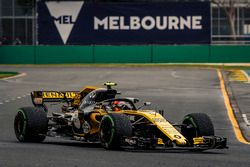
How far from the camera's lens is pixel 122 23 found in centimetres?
6944

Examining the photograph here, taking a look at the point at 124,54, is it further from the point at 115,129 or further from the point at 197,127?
the point at 115,129

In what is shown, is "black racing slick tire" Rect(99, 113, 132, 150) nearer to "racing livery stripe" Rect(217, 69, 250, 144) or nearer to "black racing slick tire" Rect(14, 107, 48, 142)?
"black racing slick tire" Rect(14, 107, 48, 142)

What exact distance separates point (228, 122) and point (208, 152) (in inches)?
320

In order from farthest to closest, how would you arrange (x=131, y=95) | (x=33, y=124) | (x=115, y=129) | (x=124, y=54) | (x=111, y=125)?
1. (x=124, y=54)
2. (x=131, y=95)
3. (x=33, y=124)
4. (x=111, y=125)
5. (x=115, y=129)

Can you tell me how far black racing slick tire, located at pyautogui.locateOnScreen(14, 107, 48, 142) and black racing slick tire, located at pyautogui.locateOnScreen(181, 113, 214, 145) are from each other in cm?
270

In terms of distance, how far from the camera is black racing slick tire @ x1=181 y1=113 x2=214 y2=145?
15.6 metres

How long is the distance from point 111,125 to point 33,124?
254 centimetres

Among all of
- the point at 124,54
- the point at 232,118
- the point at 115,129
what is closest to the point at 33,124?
the point at 115,129

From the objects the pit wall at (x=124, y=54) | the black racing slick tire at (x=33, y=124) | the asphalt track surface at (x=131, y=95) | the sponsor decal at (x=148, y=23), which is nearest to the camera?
the asphalt track surface at (x=131, y=95)

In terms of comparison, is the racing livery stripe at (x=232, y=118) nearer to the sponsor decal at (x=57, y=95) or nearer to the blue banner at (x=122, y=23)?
the sponsor decal at (x=57, y=95)

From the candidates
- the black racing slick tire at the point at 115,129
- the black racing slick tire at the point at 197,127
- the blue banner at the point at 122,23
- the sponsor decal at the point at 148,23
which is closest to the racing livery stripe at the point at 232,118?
the black racing slick tire at the point at 197,127

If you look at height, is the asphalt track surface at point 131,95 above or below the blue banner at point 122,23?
below

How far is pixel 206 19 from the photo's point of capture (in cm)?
6894

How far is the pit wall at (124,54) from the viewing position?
62.8 m
